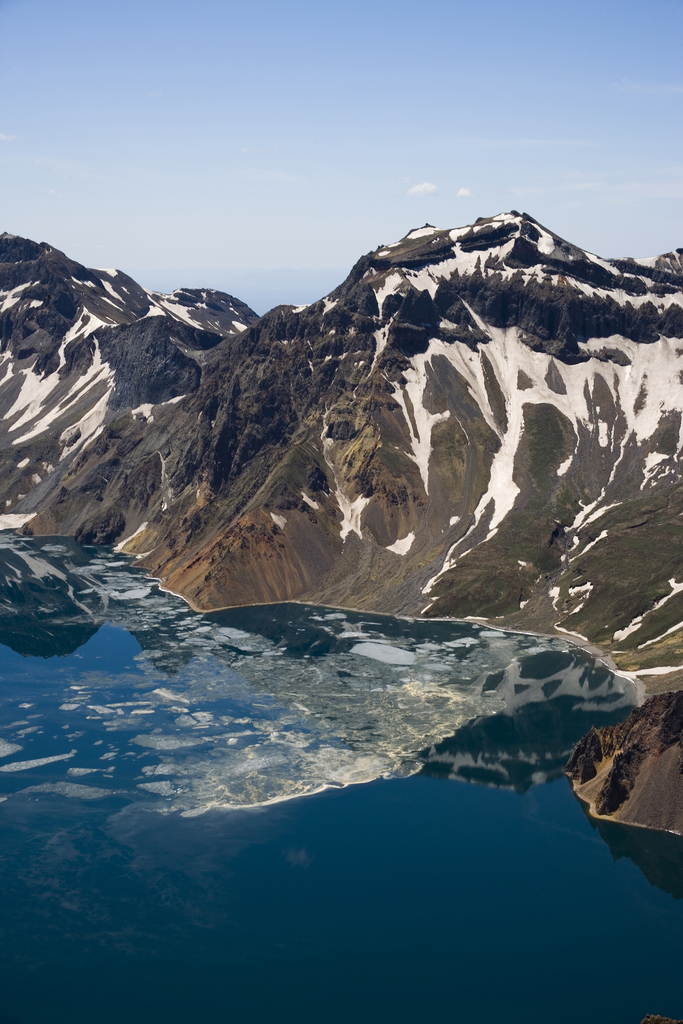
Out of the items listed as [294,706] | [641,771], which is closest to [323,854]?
[641,771]

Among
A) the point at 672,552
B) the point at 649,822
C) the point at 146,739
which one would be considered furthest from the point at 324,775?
the point at 672,552

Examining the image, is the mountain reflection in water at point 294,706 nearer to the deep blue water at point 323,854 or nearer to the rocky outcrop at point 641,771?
the deep blue water at point 323,854

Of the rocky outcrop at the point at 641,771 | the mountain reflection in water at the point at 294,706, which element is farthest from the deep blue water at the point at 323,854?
the rocky outcrop at the point at 641,771

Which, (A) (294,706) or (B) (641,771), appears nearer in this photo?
(B) (641,771)

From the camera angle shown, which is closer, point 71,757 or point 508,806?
point 508,806

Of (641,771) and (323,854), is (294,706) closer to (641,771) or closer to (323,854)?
(323,854)

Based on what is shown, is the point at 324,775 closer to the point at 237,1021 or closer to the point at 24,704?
the point at 237,1021

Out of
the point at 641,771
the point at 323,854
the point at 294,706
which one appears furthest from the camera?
the point at 294,706
